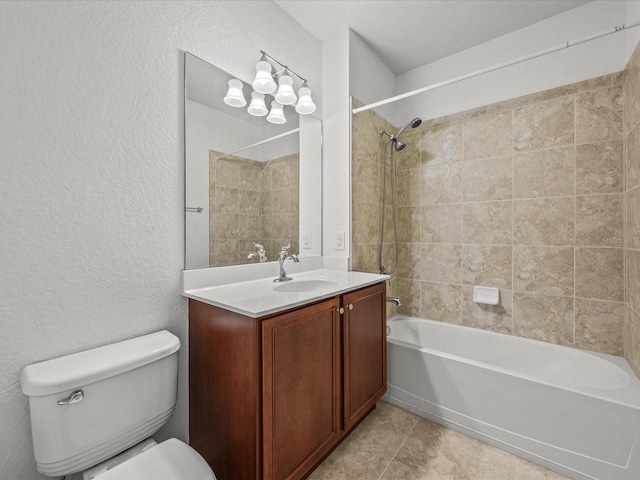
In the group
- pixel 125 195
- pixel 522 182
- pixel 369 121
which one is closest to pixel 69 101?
pixel 125 195

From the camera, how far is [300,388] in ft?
3.95

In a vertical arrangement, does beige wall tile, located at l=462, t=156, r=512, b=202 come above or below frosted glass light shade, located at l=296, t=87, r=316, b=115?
below

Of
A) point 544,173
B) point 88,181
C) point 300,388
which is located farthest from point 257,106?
point 544,173

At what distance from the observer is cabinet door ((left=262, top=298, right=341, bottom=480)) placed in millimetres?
1076

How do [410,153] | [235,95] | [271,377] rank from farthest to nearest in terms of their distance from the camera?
[410,153] < [235,95] < [271,377]

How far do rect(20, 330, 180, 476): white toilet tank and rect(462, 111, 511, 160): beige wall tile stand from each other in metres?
2.33

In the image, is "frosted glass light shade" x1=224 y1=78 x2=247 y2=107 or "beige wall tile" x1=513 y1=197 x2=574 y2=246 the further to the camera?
"beige wall tile" x1=513 y1=197 x2=574 y2=246

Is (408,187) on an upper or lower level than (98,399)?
upper

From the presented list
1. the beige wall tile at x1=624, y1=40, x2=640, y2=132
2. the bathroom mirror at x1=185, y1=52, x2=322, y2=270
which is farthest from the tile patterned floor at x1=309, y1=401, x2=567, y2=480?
the beige wall tile at x1=624, y1=40, x2=640, y2=132

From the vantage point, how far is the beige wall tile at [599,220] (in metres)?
1.69

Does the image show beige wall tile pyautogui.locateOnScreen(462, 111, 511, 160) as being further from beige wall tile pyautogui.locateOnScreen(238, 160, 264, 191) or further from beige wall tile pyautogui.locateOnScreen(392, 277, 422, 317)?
beige wall tile pyautogui.locateOnScreen(238, 160, 264, 191)

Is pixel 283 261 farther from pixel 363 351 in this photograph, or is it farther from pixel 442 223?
pixel 442 223

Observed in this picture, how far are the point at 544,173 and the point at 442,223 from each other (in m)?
0.73

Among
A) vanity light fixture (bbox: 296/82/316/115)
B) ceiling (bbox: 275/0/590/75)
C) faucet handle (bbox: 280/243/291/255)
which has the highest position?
ceiling (bbox: 275/0/590/75)
